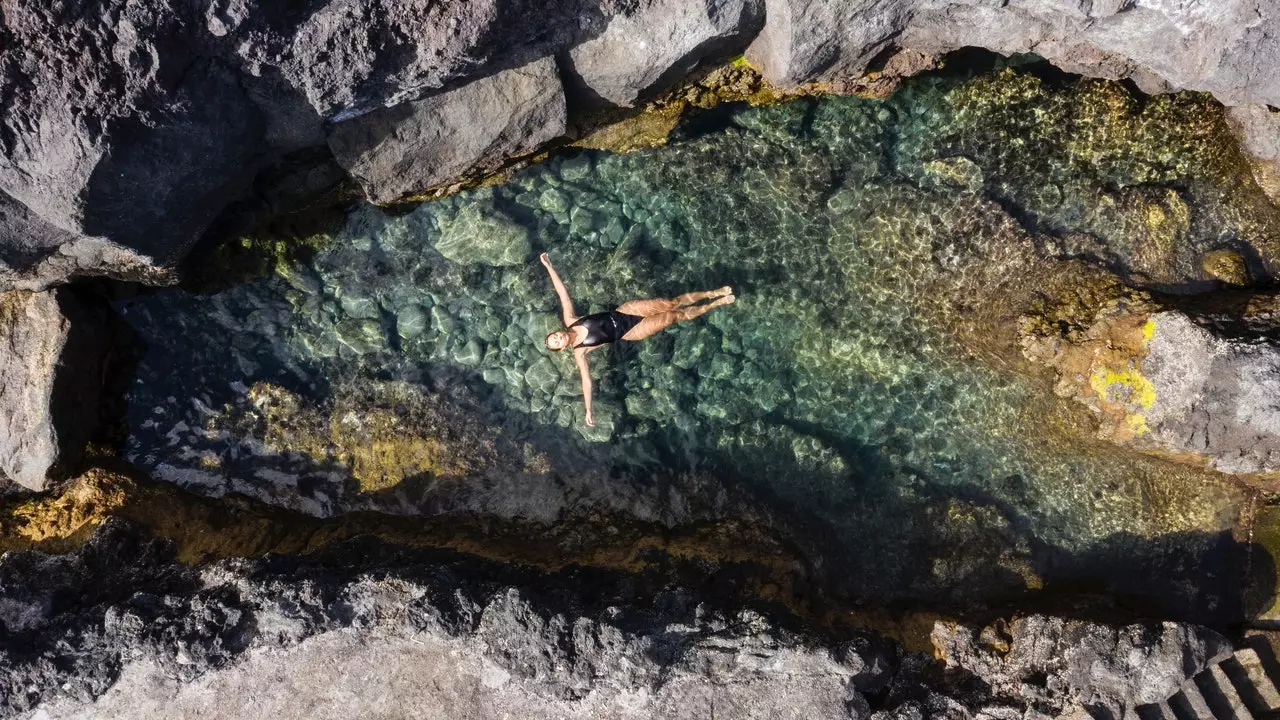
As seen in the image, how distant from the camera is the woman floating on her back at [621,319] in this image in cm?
511

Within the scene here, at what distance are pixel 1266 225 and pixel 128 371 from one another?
810cm

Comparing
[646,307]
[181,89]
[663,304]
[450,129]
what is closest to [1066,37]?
[663,304]

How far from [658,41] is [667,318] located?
192 cm

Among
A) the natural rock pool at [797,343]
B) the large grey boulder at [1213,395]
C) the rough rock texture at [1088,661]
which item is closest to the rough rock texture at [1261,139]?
the natural rock pool at [797,343]

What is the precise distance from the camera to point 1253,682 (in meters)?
4.45

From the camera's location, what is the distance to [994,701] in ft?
14.0

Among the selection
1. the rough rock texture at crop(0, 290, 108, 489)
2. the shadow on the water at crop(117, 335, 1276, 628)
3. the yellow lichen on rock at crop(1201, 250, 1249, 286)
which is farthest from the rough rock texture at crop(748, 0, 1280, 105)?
the rough rock texture at crop(0, 290, 108, 489)

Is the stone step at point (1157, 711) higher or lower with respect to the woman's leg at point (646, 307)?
lower

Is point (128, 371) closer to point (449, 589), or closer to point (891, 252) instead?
point (449, 589)

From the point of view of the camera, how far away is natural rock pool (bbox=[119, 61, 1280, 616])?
16.6 ft

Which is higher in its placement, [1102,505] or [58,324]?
[58,324]

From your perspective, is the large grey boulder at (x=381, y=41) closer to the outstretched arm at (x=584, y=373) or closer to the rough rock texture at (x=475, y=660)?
the outstretched arm at (x=584, y=373)

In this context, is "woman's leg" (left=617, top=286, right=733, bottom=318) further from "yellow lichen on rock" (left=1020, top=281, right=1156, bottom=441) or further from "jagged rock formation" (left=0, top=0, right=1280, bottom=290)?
"yellow lichen on rock" (left=1020, top=281, right=1156, bottom=441)

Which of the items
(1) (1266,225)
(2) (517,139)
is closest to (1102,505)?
(1) (1266,225)
